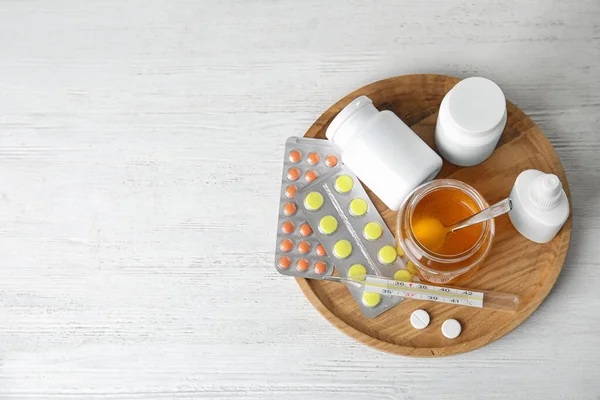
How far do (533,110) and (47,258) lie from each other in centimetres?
59

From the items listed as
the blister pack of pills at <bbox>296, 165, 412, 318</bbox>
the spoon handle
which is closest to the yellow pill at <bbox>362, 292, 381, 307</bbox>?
the blister pack of pills at <bbox>296, 165, 412, 318</bbox>

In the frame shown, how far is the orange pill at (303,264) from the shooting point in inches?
28.8

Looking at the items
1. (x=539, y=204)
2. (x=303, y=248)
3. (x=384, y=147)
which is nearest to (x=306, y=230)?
Result: (x=303, y=248)

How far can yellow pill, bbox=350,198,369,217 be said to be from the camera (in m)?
0.74

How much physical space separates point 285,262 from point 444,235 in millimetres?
172

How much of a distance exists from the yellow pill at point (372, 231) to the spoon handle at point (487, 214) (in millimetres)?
78

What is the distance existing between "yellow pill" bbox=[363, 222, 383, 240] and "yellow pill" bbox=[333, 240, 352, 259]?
0.02m

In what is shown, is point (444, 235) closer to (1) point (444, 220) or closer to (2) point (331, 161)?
(1) point (444, 220)

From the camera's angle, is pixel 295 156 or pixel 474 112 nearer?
pixel 474 112

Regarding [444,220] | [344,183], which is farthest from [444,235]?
[344,183]

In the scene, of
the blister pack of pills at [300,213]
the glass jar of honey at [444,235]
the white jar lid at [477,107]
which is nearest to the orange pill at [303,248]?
the blister pack of pills at [300,213]

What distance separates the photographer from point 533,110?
0.78m

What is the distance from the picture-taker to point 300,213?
749mm

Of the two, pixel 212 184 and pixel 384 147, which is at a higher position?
pixel 384 147
